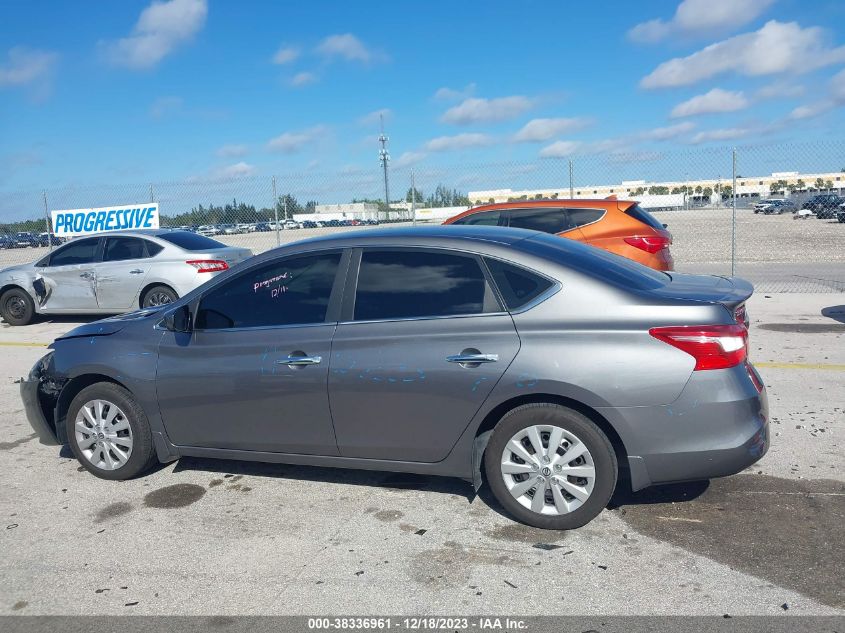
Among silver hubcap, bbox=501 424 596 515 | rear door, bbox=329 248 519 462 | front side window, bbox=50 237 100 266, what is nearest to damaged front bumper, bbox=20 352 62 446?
rear door, bbox=329 248 519 462

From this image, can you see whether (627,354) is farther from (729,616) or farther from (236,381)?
(236,381)

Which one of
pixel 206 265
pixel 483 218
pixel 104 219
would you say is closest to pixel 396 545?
pixel 483 218

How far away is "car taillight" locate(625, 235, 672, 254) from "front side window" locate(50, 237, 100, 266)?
8165 millimetres

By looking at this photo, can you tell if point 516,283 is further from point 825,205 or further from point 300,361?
point 825,205

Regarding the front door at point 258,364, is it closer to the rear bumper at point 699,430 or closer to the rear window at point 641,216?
the rear bumper at point 699,430

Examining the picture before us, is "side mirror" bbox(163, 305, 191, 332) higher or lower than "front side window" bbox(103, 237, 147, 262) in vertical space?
lower

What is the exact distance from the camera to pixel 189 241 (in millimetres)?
11758

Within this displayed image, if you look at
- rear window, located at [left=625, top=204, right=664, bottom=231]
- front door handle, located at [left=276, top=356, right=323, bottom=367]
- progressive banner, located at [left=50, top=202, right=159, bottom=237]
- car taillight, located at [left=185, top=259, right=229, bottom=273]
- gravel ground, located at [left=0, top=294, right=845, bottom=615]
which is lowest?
gravel ground, located at [left=0, top=294, right=845, bottom=615]

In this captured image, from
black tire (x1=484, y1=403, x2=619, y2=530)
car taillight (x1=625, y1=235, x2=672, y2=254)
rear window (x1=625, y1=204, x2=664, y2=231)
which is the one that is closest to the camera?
black tire (x1=484, y1=403, x2=619, y2=530)

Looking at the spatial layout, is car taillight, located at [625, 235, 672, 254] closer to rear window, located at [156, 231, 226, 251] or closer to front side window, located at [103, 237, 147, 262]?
rear window, located at [156, 231, 226, 251]

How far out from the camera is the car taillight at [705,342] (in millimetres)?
3795

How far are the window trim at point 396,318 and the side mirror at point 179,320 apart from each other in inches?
42.1

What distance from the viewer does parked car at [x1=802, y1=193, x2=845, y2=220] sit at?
41.1 m

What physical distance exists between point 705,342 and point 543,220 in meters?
6.48
